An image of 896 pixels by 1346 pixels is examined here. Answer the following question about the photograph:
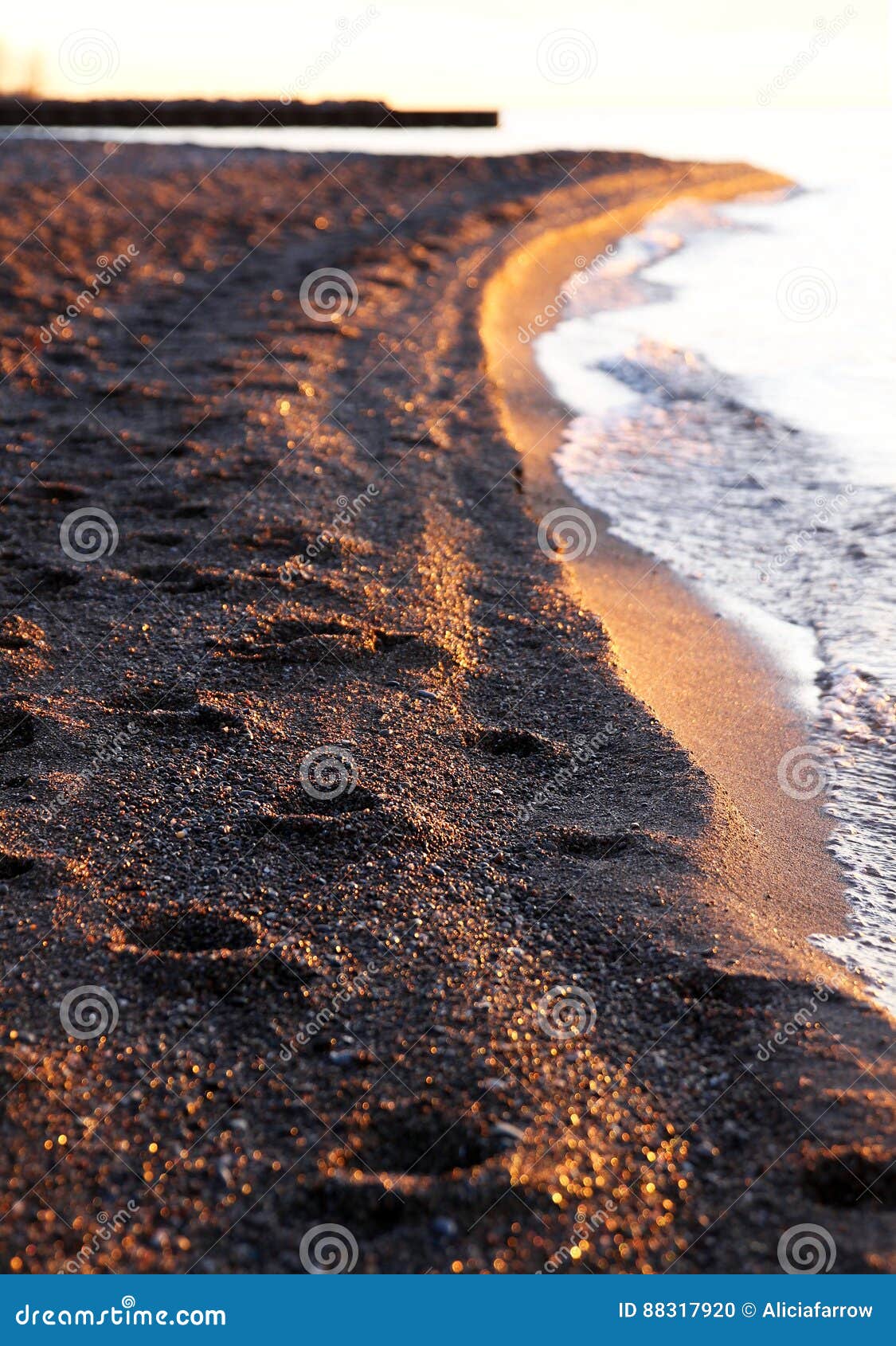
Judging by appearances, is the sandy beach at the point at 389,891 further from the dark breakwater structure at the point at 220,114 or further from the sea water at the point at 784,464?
the dark breakwater structure at the point at 220,114

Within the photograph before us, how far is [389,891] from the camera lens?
319 centimetres

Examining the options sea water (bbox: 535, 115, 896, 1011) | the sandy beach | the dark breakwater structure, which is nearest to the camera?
the sandy beach

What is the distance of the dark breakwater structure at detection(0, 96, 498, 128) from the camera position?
2578cm

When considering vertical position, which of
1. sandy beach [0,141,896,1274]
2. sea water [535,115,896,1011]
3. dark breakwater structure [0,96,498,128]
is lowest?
sandy beach [0,141,896,1274]

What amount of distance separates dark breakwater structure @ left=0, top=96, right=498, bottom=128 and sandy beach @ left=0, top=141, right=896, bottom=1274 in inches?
903

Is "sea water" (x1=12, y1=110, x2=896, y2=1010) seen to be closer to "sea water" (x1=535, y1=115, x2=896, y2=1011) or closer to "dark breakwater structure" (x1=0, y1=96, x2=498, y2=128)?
"sea water" (x1=535, y1=115, x2=896, y2=1011)

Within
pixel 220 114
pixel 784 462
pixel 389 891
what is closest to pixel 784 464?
pixel 784 462

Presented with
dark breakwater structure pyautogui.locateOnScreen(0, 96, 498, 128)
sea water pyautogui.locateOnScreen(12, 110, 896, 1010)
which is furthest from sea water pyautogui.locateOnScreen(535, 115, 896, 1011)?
dark breakwater structure pyautogui.locateOnScreen(0, 96, 498, 128)

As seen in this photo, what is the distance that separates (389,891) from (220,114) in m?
28.4

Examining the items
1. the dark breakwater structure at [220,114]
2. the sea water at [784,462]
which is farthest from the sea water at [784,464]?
the dark breakwater structure at [220,114]

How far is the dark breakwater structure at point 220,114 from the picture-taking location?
2578 centimetres

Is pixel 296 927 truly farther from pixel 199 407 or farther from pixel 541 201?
pixel 541 201

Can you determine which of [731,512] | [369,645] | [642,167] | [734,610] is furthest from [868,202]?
[369,645]

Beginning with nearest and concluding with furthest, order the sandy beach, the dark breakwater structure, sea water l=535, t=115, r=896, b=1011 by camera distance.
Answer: the sandy beach, sea water l=535, t=115, r=896, b=1011, the dark breakwater structure
